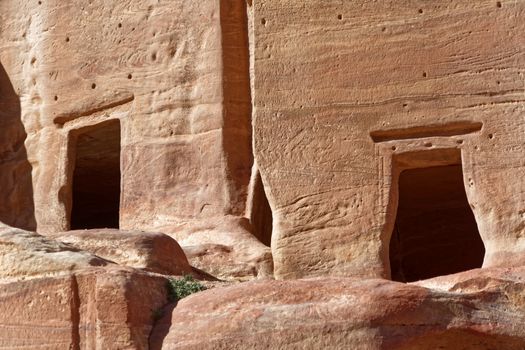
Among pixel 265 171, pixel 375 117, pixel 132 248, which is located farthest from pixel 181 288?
pixel 375 117

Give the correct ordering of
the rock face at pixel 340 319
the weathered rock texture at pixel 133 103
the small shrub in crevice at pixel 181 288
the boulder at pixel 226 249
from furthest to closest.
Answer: the weathered rock texture at pixel 133 103, the boulder at pixel 226 249, the small shrub in crevice at pixel 181 288, the rock face at pixel 340 319

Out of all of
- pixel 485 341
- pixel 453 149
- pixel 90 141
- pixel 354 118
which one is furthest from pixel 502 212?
pixel 90 141

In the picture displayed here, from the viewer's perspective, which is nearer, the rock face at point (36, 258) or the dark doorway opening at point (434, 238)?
the rock face at point (36, 258)

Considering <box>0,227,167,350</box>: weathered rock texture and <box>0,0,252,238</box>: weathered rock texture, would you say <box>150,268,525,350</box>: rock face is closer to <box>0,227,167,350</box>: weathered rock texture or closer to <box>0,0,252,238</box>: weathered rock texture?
<box>0,227,167,350</box>: weathered rock texture

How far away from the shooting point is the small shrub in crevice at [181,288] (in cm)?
1088

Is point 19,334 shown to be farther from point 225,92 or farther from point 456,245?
point 456,245

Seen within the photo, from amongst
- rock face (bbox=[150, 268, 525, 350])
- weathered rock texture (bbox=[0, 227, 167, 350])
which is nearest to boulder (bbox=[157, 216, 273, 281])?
weathered rock texture (bbox=[0, 227, 167, 350])

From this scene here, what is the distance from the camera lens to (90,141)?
684 inches

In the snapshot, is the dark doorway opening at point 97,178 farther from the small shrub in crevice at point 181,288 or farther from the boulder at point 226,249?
the small shrub in crevice at point 181,288

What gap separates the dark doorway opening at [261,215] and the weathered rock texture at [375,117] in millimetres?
945

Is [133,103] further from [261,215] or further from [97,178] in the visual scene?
[97,178]

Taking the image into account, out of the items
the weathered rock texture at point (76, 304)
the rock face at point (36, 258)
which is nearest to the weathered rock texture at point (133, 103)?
the rock face at point (36, 258)

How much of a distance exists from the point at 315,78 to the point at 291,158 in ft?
2.62

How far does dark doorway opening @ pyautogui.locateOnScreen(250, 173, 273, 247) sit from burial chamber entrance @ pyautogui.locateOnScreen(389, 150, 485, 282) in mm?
2011
